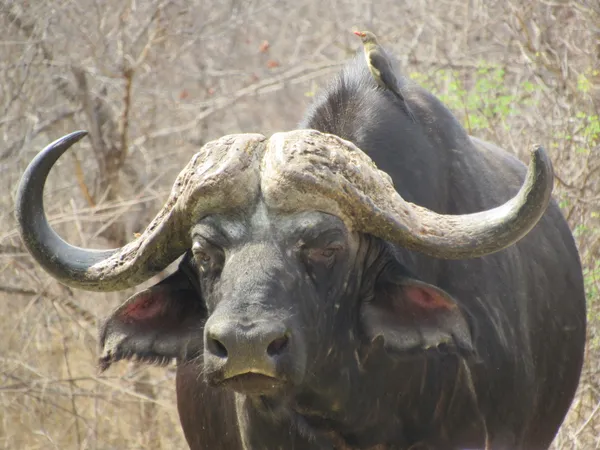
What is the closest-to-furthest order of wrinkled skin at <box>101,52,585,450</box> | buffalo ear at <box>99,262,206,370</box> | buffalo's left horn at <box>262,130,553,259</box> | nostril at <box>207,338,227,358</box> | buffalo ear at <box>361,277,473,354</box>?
nostril at <box>207,338,227,358</box> < wrinkled skin at <box>101,52,585,450</box> < buffalo's left horn at <box>262,130,553,259</box> < buffalo ear at <box>361,277,473,354</box> < buffalo ear at <box>99,262,206,370</box>

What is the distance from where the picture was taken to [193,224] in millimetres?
4121

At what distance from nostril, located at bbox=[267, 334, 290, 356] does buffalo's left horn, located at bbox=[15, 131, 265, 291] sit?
51cm

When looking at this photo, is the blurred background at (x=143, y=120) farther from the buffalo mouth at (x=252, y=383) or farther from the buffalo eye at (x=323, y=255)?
the buffalo mouth at (x=252, y=383)

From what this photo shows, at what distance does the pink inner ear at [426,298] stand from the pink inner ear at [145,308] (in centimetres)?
88

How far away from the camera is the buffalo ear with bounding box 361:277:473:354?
4.13m

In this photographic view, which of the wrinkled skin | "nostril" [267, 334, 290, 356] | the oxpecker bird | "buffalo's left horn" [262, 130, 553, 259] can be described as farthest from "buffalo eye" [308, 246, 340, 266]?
the oxpecker bird

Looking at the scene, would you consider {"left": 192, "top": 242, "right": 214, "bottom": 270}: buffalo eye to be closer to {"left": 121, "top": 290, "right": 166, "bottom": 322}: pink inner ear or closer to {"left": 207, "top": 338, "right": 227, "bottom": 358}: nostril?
{"left": 121, "top": 290, "right": 166, "bottom": 322}: pink inner ear

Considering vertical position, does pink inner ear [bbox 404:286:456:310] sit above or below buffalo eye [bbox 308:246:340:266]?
below

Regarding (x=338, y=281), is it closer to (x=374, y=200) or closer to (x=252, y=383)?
(x=374, y=200)

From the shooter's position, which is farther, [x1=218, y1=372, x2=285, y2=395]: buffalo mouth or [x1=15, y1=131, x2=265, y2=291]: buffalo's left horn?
[x1=15, y1=131, x2=265, y2=291]: buffalo's left horn

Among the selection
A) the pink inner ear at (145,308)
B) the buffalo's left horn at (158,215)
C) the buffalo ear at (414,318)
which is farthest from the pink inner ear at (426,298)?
the pink inner ear at (145,308)

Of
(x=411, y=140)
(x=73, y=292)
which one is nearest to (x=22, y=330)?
(x=73, y=292)

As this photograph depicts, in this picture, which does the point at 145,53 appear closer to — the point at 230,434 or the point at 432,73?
the point at 432,73

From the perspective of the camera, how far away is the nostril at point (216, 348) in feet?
11.9
